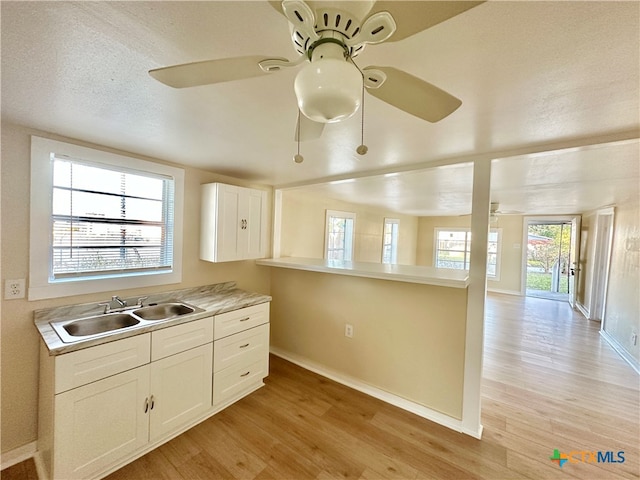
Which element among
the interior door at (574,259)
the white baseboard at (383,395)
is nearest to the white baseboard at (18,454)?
the white baseboard at (383,395)

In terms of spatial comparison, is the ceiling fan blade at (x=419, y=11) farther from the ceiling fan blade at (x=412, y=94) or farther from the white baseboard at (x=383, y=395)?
the white baseboard at (x=383, y=395)

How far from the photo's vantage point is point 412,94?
2.79 ft

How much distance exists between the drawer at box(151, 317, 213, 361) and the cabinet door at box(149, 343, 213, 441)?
46mm

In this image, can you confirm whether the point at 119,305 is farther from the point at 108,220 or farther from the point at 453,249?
the point at 453,249

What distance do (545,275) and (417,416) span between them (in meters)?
6.93

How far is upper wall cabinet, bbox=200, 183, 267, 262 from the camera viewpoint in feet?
8.46

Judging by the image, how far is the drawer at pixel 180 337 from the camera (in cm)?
182

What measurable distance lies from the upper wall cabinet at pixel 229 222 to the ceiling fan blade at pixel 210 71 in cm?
183

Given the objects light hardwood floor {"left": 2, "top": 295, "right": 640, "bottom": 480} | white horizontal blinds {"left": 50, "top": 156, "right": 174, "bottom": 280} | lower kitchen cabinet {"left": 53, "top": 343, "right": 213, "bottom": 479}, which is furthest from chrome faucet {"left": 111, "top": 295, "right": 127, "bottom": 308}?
light hardwood floor {"left": 2, "top": 295, "right": 640, "bottom": 480}

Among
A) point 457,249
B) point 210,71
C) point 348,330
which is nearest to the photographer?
point 210,71

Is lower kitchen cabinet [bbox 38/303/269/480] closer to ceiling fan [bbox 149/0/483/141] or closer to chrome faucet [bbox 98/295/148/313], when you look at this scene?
chrome faucet [bbox 98/295/148/313]

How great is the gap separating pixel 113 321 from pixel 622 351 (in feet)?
19.4

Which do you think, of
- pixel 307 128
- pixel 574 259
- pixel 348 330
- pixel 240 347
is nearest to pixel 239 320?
pixel 240 347

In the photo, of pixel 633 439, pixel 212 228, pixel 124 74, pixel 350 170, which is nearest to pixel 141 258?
pixel 212 228
